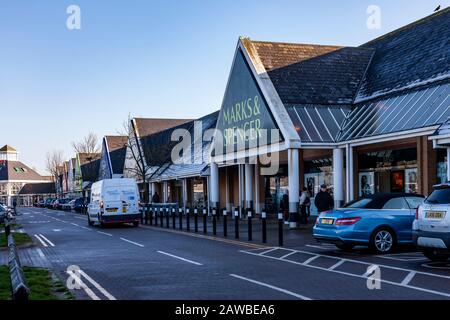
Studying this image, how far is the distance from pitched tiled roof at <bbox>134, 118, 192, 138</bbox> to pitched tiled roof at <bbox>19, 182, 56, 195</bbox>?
7460cm

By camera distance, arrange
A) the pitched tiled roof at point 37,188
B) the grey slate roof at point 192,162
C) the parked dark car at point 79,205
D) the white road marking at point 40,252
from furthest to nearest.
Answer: the pitched tiled roof at point 37,188 < the parked dark car at point 79,205 < the grey slate roof at point 192,162 < the white road marking at point 40,252

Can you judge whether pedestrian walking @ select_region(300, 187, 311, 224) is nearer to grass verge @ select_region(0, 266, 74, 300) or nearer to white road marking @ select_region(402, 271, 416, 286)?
white road marking @ select_region(402, 271, 416, 286)

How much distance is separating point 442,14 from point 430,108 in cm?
792

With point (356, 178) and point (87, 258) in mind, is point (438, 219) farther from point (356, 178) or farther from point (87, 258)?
point (356, 178)

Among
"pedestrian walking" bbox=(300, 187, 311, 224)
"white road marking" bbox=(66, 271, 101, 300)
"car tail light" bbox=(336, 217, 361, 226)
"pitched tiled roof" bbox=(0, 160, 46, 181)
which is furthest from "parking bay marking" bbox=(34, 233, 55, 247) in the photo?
"pitched tiled roof" bbox=(0, 160, 46, 181)

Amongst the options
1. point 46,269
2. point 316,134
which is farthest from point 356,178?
point 46,269

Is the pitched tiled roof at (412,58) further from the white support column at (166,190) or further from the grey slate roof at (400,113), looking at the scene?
the white support column at (166,190)

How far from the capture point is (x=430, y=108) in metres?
20.8

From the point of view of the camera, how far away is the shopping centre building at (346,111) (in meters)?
21.5

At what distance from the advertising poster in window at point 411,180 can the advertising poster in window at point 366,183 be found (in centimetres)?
230

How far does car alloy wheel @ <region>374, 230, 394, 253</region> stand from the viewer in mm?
14909

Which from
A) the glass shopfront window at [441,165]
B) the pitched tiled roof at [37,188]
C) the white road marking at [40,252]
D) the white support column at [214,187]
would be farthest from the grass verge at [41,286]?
the pitched tiled roof at [37,188]

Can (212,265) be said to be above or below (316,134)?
below
